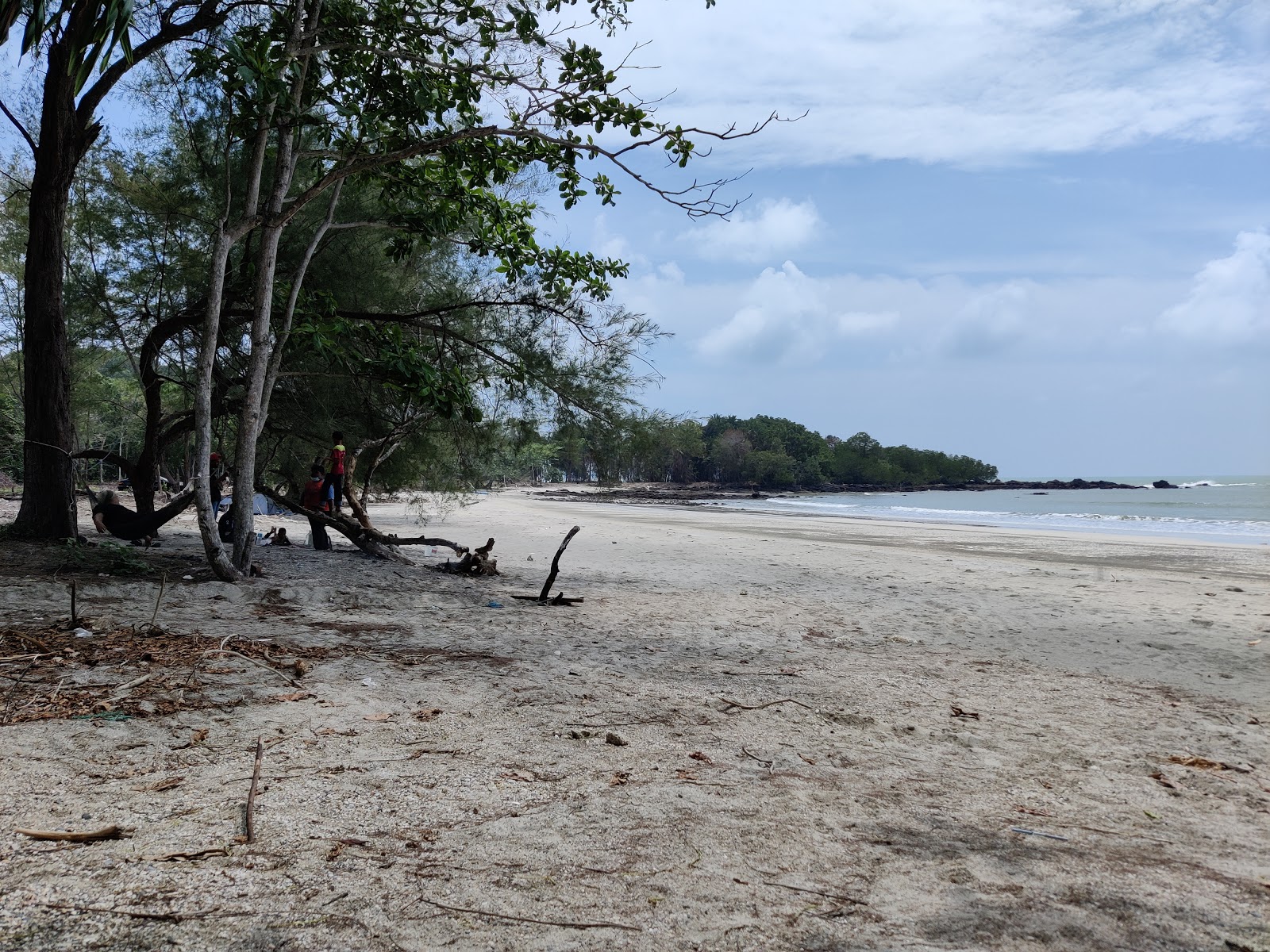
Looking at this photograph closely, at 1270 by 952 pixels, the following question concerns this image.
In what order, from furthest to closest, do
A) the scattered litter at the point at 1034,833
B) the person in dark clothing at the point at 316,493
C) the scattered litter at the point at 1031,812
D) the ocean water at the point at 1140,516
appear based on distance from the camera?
the ocean water at the point at 1140,516 < the person in dark clothing at the point at 316,493 < the scattered litter at the point at 1031,812 < the scattered litter at the point at 1034,833

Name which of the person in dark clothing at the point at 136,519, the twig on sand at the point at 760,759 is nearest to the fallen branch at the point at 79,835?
the twig on sand at the point at 760,759

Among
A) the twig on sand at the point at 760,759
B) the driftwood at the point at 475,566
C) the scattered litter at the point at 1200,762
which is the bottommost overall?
the scattered litter at the point at 1200,762

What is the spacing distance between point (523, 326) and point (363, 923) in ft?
29.8

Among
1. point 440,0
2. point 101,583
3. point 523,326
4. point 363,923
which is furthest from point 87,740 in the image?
point 523,326

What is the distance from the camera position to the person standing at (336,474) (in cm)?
1100

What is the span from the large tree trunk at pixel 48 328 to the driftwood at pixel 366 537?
2.11 m

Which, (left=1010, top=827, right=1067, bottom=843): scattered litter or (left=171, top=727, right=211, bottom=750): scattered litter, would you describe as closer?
(left=1010, top=827, right=1067, bottom=843): scattered litter

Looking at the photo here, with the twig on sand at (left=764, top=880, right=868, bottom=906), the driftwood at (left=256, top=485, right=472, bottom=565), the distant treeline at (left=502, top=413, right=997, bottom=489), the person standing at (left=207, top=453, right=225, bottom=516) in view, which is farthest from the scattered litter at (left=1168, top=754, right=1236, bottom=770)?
the distant treeline at (left=502, top=413, right=997, bottom=489)

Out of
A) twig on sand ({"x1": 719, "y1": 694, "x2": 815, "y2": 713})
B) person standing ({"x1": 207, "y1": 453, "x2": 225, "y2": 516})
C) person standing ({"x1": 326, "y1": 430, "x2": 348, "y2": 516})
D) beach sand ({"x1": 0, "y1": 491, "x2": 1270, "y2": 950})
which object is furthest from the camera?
person standing ({"x1": 207, "y1": 453, "x2": 225, "y2": 516})

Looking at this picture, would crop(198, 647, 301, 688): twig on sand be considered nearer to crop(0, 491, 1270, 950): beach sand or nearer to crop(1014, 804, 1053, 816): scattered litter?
crop(0, 491, 1270, 950): beach sand

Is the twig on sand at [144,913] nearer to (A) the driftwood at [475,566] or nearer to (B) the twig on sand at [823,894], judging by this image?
(B) the twig on sand at [823,894]

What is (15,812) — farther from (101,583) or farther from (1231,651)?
(1231,651)

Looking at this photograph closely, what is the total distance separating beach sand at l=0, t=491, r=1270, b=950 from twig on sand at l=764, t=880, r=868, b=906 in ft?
0.04

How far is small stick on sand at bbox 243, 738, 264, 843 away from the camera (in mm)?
2863
